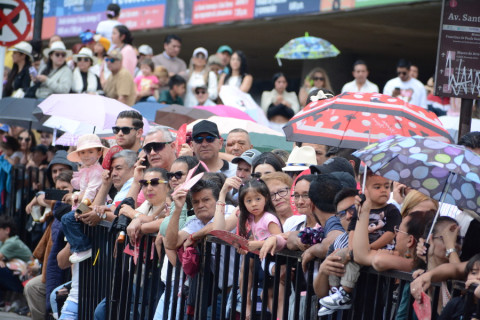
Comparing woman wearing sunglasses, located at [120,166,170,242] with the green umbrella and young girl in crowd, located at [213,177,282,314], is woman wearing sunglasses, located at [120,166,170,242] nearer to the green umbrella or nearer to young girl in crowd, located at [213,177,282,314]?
young girl in crowd, located at [213,177,282,314]

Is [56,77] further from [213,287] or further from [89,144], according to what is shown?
[213,287]

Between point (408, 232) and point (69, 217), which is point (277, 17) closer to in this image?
point (69, 217)

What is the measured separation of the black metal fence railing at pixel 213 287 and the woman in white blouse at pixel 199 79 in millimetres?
7205

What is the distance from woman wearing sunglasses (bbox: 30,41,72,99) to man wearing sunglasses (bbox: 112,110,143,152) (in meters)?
6.28

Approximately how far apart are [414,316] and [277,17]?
51.6 ft

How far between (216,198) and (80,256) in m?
2.43

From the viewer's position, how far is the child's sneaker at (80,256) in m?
9.30

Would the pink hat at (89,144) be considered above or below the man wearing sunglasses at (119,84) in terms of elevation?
below

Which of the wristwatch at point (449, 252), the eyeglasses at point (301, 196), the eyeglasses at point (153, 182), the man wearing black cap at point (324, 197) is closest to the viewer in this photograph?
the wristwatch at point (449, 252)

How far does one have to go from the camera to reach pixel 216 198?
743 centimetres

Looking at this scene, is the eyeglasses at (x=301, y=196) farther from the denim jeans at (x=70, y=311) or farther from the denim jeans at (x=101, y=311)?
the denim jeans at (x=70, y=311)

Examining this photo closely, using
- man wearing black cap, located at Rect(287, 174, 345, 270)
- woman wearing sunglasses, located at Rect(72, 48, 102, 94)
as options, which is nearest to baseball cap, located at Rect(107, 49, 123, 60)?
woman wearing sunglasses, located at Rect(72, 48, 102, 94)

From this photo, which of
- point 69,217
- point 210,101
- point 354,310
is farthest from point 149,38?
point 354,310

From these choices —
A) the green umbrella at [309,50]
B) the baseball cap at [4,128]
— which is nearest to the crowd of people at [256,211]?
the baseball cap at [4,128]
